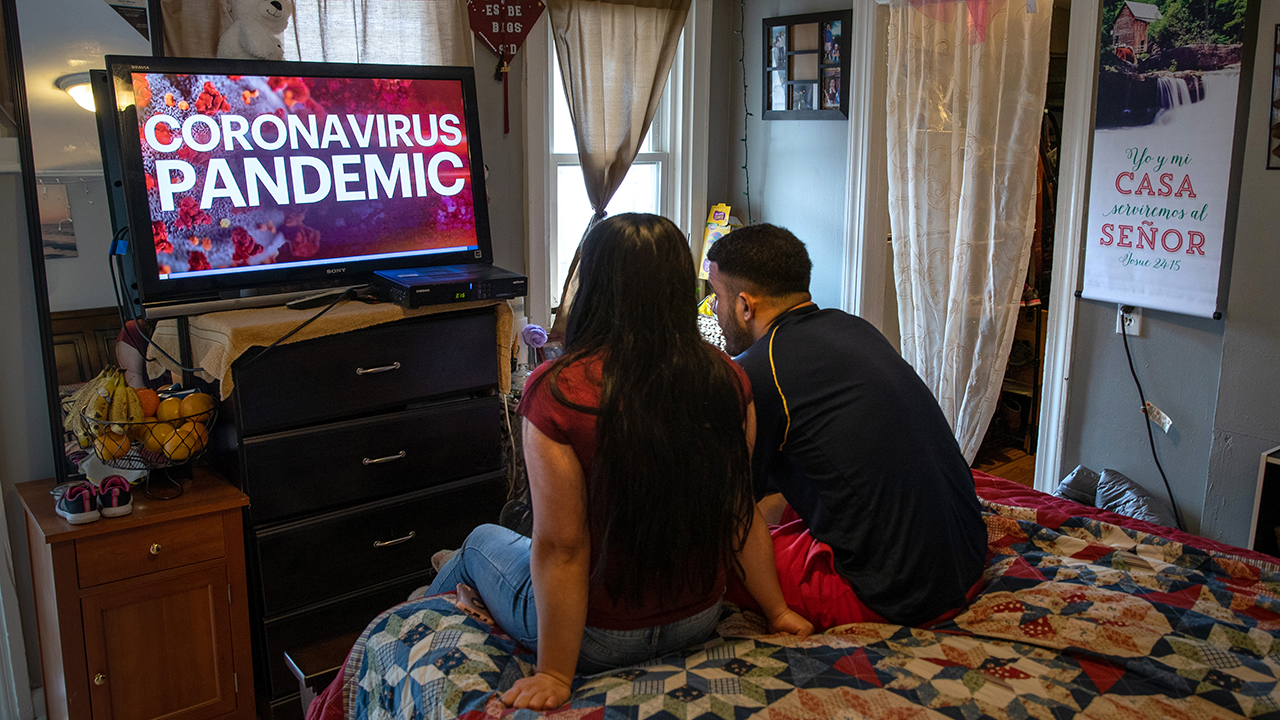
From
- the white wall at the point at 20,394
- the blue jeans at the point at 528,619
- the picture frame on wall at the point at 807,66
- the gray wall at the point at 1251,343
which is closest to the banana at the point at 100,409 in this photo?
the white wall at the point at 20,394

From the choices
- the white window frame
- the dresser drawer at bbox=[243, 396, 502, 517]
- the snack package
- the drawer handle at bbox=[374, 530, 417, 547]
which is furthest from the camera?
the snack package

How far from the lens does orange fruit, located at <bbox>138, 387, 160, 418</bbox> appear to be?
7.16 feet

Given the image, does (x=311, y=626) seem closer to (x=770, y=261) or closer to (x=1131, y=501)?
(x=770, y=261)

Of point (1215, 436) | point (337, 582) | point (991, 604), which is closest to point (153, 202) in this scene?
point (337, 582)

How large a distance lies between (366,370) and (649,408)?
1.15 metres

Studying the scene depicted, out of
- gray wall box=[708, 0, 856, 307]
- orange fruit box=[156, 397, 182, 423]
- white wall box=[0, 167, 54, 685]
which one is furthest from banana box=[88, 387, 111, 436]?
gray wall box=[708, 0, 856, 307]

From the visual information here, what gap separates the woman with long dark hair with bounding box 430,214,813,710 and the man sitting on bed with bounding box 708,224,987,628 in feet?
0.76

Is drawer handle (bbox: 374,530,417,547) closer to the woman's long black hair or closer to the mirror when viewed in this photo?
the mirror

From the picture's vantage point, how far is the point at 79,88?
7.50 feet

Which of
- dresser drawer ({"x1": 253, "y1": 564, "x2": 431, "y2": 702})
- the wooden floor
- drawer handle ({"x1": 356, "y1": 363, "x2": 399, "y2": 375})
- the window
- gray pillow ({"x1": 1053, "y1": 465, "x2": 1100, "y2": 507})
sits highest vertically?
the window

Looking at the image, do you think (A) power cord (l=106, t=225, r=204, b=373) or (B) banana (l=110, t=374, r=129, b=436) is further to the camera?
(A) power cord (l=106, t=225, r=204, b=373)

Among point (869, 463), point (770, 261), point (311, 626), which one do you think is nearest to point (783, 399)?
point (869, 463)

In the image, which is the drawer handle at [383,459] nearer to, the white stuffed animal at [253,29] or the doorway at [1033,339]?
the white stuffed animal at [253,29]

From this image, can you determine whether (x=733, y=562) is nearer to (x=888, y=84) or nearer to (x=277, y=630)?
(x=277, y=630)
